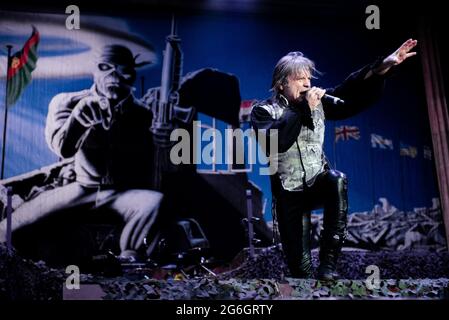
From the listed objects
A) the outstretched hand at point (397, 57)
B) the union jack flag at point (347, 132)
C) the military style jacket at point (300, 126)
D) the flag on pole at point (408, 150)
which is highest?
the union jack flag at point (347, 132)

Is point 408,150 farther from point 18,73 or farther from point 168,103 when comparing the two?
point 18,73

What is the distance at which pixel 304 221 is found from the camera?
2205 mm

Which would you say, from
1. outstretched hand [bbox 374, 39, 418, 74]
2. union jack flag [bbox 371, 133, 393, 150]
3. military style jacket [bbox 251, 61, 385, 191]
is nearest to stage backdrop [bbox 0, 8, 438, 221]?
union jack flag [bbox 371, 133, 393, 150]

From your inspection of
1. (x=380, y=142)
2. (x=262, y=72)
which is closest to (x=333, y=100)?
(x=262, y=72)

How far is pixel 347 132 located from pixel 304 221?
772 centimetres

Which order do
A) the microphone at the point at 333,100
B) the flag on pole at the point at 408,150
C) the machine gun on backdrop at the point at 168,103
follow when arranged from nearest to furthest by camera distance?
the microphone at the point at 333,100
the machine gun on backdrop at the point at 168,103
the flag on pole at the point at 408,150

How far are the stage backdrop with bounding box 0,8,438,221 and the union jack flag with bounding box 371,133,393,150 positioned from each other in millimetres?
20

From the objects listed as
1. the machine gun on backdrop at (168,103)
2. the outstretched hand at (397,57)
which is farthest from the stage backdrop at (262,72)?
the outstretched hand at (397,57)

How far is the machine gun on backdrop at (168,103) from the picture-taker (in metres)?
9.05

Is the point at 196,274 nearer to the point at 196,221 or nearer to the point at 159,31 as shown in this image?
the point at 196,221

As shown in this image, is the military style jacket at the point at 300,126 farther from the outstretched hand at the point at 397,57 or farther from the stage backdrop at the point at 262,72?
the stage backdrop at the point at 262,72

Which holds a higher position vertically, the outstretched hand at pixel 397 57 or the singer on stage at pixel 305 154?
the outstretched hand at pixel 397 57

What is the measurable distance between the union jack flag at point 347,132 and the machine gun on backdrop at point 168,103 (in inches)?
109

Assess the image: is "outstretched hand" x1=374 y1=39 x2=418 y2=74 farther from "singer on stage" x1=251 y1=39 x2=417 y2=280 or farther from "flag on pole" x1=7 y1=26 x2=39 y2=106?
"flag on pole" x1=7 y1=26 x2=39 y2=106
